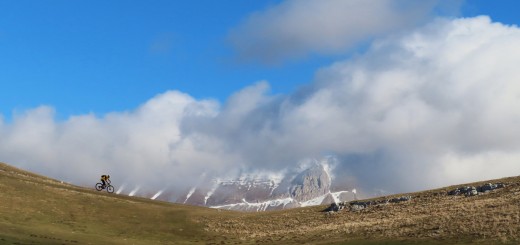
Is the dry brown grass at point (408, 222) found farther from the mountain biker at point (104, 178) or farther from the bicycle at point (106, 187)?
the bicycle at point (106, 187)

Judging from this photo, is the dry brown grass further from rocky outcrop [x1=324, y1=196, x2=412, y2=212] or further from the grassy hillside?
rocky outcrop [x1=324, y1=196, x2=412, y2=212]

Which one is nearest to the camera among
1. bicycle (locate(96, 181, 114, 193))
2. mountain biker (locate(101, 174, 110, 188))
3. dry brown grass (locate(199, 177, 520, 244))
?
dry brown grass (locate(199, 177, 520, 244))

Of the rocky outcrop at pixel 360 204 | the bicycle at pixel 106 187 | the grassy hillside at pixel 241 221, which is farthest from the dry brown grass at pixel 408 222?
the bicycle at pixel 106 187

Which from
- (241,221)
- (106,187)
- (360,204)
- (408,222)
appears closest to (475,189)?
(360,204)

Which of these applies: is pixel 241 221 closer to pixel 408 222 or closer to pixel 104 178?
pixel 104 178

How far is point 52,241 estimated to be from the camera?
207 ft

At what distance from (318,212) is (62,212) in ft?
145

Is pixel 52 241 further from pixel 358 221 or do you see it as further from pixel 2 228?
pixel 358 221

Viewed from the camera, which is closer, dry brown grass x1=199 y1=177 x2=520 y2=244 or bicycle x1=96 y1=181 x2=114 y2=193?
dry brown grass x1=199 y1=177 x2=520 y2=244

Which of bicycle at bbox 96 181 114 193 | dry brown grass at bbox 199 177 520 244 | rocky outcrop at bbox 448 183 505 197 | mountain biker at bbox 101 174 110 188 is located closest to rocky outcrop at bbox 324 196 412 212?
dry brown grass at bbox 199 177 520 244

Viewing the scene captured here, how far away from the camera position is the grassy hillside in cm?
6769

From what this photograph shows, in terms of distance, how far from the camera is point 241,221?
97.2 metres

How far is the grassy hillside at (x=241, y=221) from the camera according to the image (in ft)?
222

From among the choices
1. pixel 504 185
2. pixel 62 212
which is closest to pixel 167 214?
pixel 62 212
